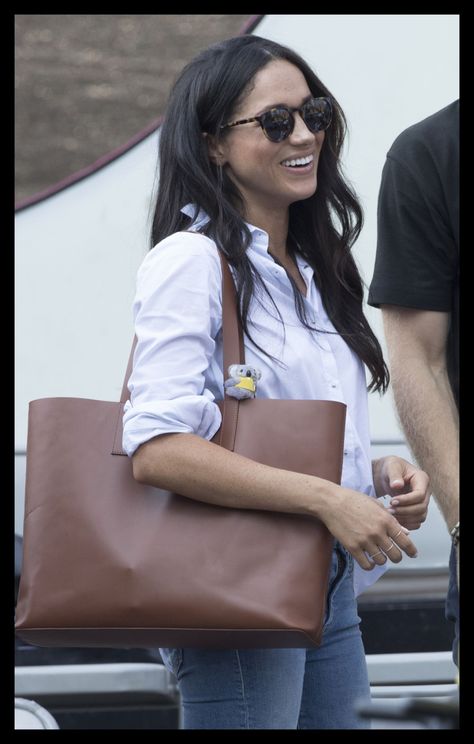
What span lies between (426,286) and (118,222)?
0.97 metres

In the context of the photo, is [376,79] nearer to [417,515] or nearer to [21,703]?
[417,515]

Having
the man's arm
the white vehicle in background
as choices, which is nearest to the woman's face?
the man's arm

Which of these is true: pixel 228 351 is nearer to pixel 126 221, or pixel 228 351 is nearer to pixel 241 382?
pixel 241 382

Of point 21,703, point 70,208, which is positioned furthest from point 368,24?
point 21,703

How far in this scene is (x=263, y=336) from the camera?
1784 millimetres

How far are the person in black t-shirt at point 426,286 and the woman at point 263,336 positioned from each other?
0.06 meters

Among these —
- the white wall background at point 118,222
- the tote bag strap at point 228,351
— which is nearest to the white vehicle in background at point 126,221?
the white wall background at point 118,222

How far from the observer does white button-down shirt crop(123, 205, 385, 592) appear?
1.67 m

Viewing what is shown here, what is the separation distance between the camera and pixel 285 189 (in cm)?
193

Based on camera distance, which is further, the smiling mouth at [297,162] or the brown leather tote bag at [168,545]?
the smiling mouth at [297,162]

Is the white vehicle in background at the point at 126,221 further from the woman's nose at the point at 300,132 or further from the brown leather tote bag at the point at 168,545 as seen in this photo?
the brown leather tote bag at the point at 168,545

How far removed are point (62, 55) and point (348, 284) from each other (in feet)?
27.7

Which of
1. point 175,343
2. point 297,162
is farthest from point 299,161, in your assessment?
point 175,343

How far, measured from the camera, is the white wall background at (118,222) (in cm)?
263
